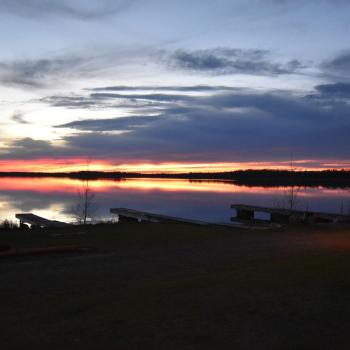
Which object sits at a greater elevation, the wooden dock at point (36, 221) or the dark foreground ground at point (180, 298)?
the dark foreground ground at point (180, 298)

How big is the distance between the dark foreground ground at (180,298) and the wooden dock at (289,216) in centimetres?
797

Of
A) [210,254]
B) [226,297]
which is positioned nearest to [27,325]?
[226,297]

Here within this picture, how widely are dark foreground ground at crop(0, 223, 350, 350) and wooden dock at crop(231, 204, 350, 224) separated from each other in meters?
7.97

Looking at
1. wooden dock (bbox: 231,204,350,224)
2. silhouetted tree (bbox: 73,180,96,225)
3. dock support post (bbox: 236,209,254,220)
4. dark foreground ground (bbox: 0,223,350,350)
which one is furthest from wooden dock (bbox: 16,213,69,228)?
dock support post (bbox: 236,209,254,220)

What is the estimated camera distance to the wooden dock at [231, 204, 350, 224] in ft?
59.4

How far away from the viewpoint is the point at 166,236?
12258 mm

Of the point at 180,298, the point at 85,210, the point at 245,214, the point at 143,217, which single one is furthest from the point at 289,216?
the point at 180,298

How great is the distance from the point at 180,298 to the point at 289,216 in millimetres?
16930

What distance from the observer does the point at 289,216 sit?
2192 cm

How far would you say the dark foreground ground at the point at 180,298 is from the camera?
4445 mm

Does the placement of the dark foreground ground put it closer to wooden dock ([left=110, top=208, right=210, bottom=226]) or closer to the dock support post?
wooden dock ([left=110, top=208, right=210, bottom=226])

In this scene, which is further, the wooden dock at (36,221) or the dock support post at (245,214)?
the dock support post at (245,214)

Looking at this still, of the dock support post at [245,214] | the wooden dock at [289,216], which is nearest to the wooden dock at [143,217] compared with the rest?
the wooden dock at [289,216]

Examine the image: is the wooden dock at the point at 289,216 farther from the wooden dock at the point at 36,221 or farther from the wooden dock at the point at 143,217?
the wooden dock at the point at 36,221
